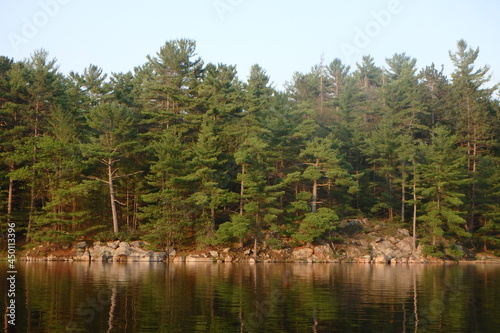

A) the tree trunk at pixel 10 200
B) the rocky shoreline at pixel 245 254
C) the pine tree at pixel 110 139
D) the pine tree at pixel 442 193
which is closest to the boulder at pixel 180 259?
the rocky shoreline at pixel 245 254

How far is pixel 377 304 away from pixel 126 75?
5331cm

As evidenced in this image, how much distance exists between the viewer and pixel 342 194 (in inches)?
2021

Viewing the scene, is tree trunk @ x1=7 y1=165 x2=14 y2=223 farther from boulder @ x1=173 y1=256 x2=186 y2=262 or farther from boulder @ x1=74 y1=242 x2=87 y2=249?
boulder @ x1=173 y1=256 x2=186 y2=262

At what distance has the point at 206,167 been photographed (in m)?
43.9

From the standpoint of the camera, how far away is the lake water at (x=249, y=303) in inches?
559

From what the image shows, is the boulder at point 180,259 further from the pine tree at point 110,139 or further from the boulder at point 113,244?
the pine tree at point 110,139

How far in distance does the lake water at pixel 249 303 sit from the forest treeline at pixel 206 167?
52.5ft

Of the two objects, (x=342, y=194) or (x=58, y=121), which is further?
(x=342, y=194)

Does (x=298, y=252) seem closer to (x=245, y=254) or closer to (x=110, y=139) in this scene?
(x=245, y=254)

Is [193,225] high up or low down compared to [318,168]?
down

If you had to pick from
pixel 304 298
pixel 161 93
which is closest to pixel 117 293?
pixel 304 298

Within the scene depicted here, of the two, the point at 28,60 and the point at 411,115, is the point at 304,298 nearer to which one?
the point at 411,115

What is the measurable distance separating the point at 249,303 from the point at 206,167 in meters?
26.3

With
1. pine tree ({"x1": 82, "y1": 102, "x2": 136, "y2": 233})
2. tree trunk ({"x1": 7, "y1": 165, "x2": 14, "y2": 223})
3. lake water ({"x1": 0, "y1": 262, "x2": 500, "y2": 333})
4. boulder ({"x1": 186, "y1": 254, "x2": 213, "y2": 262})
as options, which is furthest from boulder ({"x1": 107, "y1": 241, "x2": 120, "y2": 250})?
lake water ({"x1": 0, "y1": 262, "x2": 500, "y2": 333})
